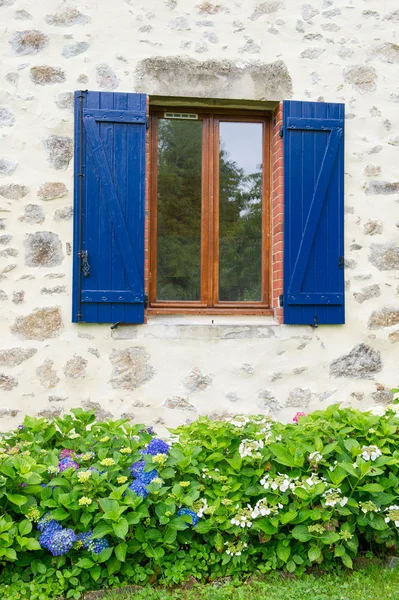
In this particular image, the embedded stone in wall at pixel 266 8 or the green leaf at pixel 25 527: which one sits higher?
the embedded stone in wall at pixel 266 8

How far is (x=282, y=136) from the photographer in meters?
3.94

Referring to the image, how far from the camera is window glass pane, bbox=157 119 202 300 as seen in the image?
13.4 feet

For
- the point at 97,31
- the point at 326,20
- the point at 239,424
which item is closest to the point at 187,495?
the point at 239,424

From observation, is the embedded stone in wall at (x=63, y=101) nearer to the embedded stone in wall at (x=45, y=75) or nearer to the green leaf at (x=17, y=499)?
the embedded stone in wall at (x=45, y=75)

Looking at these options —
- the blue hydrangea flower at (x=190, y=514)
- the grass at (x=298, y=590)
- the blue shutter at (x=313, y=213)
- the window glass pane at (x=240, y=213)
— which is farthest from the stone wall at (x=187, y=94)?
the grass at (x=298, y=590)

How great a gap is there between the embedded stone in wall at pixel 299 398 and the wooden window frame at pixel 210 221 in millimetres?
615

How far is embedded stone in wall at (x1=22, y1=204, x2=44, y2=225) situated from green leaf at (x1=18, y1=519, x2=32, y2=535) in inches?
83.9

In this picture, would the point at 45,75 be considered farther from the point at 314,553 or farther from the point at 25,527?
the point at 314,553


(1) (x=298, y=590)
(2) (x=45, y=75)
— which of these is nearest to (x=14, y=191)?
(2) (x=45, y=75)

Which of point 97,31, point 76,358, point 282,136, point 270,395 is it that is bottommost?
point 270,395

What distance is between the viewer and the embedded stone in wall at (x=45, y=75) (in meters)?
3.82

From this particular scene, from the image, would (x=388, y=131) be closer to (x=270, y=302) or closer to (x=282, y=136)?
(x=282, y=136)

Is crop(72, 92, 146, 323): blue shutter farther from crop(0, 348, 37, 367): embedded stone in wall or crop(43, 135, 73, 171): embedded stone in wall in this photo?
crop(0, 348, 37, 367): embedded stone in wall

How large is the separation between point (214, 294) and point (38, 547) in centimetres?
227
